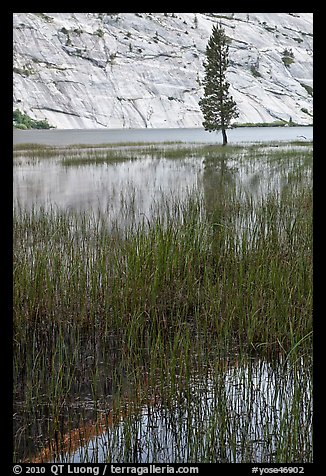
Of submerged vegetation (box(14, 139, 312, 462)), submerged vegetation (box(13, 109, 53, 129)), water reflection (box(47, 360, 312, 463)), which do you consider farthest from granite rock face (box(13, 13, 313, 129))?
water reflection (box(47, 360, 312, 463))

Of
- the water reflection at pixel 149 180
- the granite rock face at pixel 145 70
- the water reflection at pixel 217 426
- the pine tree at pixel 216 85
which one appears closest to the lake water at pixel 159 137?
the pine tree at pixel 216 85

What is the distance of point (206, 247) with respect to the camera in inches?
233

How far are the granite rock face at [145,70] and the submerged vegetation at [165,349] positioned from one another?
5465 cm

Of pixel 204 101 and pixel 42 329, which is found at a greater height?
pixel 204 101

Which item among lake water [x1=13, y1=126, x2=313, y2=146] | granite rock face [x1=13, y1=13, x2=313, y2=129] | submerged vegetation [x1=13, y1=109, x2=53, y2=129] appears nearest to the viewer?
lake water [x1=13, y1=126, x2=313, y2=146]

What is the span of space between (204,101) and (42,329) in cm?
2476

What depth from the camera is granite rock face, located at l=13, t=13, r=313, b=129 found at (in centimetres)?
6119

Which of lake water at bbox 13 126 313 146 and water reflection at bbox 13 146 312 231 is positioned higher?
lake water at bbox 13 126 313 146

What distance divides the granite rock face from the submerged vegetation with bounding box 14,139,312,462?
179 ft

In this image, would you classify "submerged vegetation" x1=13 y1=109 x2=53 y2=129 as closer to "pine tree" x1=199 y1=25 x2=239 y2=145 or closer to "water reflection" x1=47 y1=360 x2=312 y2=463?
"pine tree" x1=199 y1=25 x2=239 y2=145
